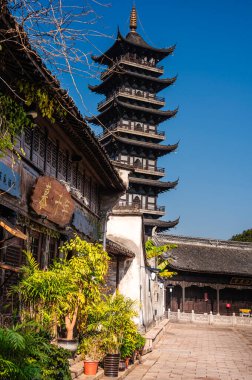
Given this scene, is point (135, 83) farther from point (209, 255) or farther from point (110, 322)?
point (110, 322)

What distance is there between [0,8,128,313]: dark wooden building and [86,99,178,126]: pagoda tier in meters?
26.9

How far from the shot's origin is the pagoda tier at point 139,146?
3884 centimetres

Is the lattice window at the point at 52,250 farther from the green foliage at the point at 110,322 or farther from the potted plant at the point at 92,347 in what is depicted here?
the potted plant at the point at 92,347

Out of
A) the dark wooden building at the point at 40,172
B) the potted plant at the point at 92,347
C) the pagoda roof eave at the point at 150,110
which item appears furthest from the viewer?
the pagoda roof eave at the point at 150,110

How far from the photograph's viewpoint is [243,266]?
35.4 meters

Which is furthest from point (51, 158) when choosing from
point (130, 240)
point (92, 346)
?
point (130, 240)

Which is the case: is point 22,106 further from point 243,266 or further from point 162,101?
point 162,101

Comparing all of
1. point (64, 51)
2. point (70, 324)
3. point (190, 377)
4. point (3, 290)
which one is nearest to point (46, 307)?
point (3, 290)

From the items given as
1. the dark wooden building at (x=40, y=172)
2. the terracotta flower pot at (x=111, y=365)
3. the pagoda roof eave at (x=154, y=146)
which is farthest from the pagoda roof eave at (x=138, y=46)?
the terracotta flower pot at (x=111, y=365)

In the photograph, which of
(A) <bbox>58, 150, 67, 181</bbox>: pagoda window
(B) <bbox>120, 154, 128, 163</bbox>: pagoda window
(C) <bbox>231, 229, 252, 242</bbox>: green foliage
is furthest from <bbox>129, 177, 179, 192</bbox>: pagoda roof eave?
(A) <bbox>58, 150, 67, 181</bbox>: pagoda window

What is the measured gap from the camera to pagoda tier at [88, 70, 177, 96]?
40156mm

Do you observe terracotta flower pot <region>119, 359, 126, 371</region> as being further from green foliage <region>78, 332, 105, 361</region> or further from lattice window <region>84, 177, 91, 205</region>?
lattice window <region>84, 177, 91, 205</region>

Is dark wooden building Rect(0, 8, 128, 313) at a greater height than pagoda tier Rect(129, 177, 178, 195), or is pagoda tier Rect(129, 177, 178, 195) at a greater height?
pagoda tier Rect(129, 177, 178, 195)

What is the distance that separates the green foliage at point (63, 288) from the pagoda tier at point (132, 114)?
30.0 meters
